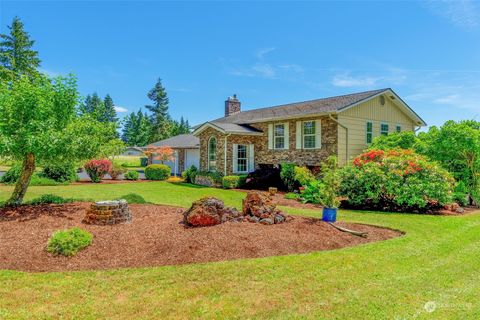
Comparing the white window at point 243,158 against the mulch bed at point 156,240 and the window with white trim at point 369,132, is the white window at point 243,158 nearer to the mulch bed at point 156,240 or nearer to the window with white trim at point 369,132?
the window with white trim at point 369,132

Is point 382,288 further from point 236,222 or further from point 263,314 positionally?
point 236,222

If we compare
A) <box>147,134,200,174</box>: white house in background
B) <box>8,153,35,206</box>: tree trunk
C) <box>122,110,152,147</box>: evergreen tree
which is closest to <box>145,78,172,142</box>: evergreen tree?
<box>122,110,152,147</box>: evergreen tree

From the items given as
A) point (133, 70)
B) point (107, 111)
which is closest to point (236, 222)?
point (133, 70)

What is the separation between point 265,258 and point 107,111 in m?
78.7

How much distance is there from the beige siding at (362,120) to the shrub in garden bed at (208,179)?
23.4ft

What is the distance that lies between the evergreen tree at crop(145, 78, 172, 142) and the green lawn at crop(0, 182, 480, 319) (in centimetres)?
4910

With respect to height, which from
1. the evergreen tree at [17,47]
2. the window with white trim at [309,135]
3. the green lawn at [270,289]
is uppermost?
the evergreen tree at [17,47]

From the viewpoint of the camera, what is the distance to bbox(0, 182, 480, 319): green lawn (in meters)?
3.24

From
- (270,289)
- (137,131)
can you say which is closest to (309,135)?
(270,289)

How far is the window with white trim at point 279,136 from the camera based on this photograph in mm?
17194

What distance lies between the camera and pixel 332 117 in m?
14.7

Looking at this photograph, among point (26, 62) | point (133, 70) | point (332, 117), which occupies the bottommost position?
point (332, 117)

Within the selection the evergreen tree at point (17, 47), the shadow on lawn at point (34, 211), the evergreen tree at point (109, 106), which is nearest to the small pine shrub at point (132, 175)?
the shadow on lawn at point (34, 211)

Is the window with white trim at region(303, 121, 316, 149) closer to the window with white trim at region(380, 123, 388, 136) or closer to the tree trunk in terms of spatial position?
the window with white trim at region(380, 123, 388, 136)
